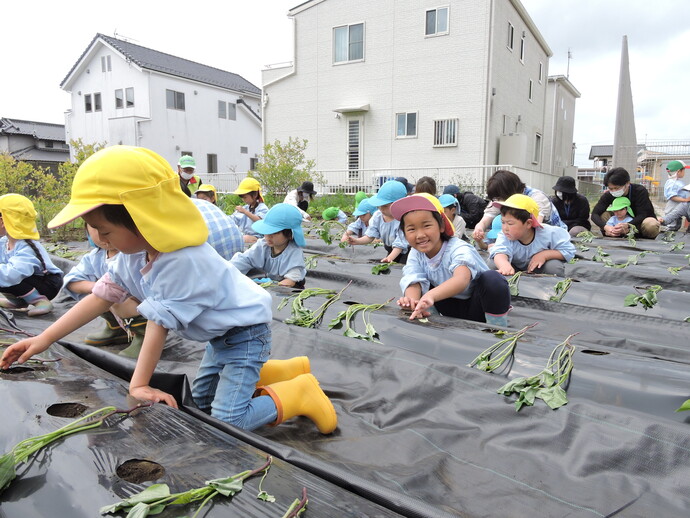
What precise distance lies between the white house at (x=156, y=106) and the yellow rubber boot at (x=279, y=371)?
808 inches

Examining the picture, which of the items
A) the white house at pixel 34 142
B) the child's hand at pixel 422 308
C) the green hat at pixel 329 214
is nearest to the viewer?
the child's hand at pixel 422 308

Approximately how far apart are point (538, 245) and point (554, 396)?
2.79m

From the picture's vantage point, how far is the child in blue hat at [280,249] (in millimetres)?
3916

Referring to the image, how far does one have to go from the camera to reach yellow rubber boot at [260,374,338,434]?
1.98 m

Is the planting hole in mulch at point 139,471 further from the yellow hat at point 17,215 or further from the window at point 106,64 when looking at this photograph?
the window at point 106,64

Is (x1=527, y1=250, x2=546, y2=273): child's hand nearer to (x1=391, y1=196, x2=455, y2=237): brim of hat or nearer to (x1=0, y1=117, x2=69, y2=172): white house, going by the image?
(x1=391, y1=196, x2=455, y2=237): brim of hat

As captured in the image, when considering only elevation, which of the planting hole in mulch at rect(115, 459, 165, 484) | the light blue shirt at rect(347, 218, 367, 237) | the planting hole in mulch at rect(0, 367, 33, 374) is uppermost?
the light blue shirt at rect(347, 218, 367, 237)

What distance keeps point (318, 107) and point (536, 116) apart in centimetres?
959

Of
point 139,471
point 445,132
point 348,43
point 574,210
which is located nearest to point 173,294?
point 139,471

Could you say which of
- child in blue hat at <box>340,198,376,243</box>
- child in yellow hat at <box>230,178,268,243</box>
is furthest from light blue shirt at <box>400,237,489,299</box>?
child in yellow hat at <box>230,178,268,243</box>

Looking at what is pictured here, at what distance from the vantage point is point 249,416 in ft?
6.13

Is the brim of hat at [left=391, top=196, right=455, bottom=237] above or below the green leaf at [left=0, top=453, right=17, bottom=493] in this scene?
above

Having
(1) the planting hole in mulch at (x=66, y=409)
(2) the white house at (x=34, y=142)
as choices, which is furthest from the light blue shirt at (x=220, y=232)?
(2) the white house at (x=34, y=142)

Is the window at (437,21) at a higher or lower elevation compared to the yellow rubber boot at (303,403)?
higher
